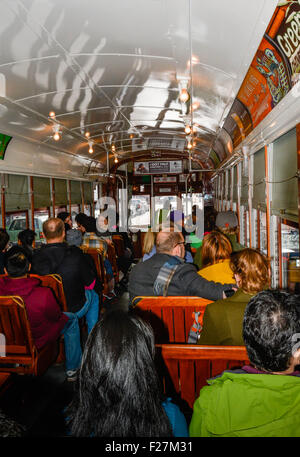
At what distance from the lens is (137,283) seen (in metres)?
3.28

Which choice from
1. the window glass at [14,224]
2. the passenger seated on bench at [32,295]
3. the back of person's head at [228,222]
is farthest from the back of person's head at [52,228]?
the back of person's head at [228,222]

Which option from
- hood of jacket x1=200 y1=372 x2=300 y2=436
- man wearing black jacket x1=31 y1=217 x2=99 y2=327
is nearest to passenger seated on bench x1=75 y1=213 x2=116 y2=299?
man wearing black jacket x1=31 y1=217 x2=99 y2=327

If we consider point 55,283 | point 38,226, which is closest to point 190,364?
point 55,283

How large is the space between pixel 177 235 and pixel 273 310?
1909 millimetres

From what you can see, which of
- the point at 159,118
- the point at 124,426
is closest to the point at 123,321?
the point at 124,426

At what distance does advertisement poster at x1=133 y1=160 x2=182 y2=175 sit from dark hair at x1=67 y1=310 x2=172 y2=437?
12.6 m

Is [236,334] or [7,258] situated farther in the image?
[7,258]

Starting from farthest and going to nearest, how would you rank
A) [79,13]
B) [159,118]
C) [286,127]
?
[159,118]
[286,127]
[79,13]

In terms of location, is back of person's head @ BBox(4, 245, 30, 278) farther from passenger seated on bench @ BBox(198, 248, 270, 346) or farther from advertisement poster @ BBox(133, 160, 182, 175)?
advertisement poster @ BBox(133, 160, 182, 175)

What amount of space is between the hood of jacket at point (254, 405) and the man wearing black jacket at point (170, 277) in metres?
1.55

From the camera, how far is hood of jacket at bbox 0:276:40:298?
2.99m

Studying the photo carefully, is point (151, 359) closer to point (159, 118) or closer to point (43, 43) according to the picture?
point (43, 43)

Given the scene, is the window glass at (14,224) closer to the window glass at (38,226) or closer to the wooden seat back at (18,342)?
the window glass at (38,226)

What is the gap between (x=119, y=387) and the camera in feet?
4.25
